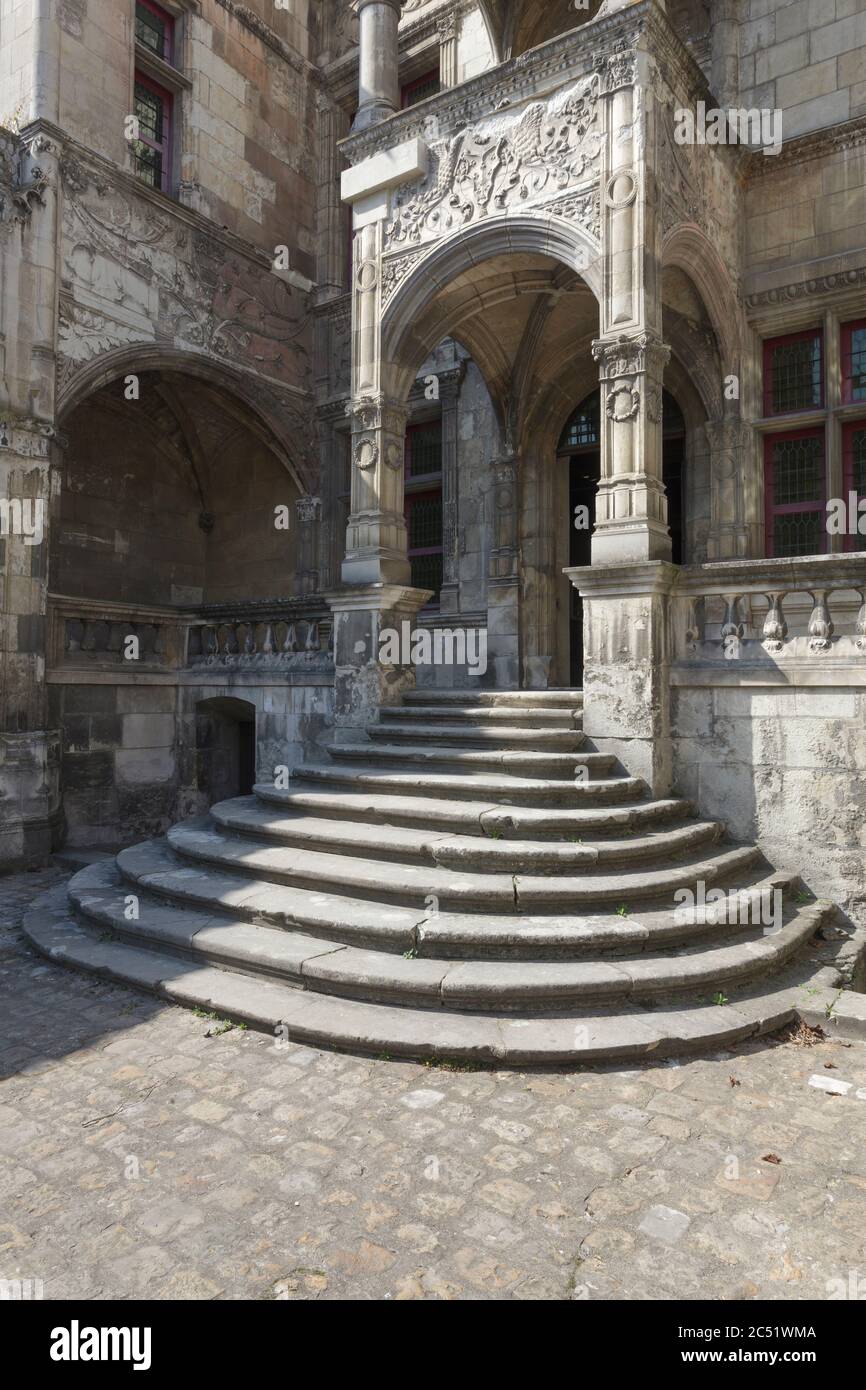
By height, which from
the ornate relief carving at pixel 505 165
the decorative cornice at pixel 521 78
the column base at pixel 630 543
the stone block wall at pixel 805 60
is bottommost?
the column base at pixel 630 543

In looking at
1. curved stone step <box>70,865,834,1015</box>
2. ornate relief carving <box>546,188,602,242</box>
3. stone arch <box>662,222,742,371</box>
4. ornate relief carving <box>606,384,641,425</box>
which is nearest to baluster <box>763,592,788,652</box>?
ornate relief carving <box>606,384,641,425</box>

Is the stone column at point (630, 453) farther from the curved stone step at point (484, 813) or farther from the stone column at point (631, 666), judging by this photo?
the curved stone step at point (484, 813)

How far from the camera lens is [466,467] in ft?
35.8

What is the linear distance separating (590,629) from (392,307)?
405cm

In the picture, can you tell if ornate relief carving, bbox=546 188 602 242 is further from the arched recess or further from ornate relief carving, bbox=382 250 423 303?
the arched recess

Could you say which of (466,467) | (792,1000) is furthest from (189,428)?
(792,1000)

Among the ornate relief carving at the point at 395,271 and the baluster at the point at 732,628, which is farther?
the ornate relief carving at the point at 395,271

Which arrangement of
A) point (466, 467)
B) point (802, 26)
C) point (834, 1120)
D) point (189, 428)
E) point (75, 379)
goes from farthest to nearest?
point (189, 428) → point (466, 467) → point (75, 379) → point (802, 26) → point (834, 1120)

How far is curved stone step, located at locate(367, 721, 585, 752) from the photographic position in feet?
20.7

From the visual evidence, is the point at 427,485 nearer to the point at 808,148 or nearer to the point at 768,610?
the point at 808,148

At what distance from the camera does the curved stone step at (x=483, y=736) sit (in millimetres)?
6305

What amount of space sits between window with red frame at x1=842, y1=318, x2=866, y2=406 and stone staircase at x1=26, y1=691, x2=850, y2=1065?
485cm

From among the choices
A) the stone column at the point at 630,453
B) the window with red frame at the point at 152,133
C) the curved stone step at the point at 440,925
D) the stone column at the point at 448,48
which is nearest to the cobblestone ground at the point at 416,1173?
the curved stone step at the point at 440,925
